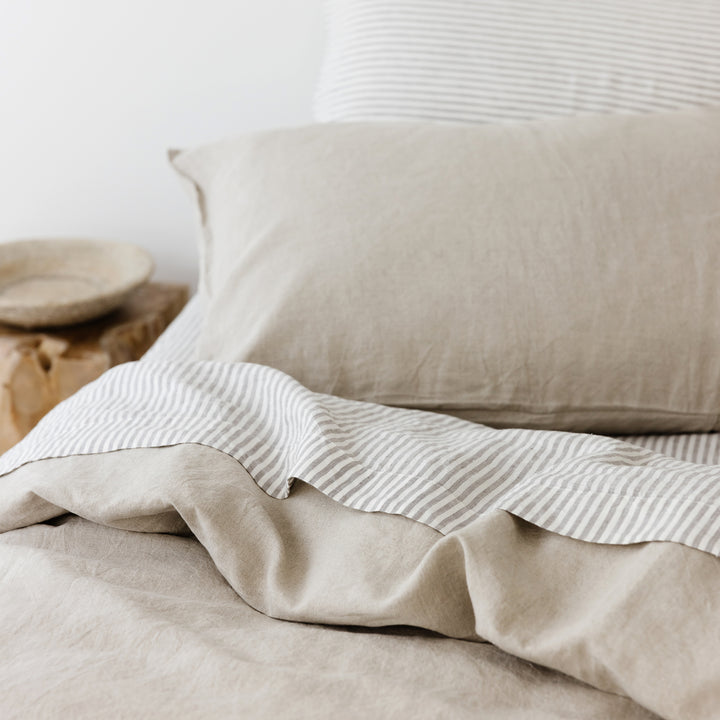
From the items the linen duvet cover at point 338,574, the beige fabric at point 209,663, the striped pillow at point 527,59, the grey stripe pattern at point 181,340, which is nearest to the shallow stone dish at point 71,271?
the grey stripe pattern at point 181,340

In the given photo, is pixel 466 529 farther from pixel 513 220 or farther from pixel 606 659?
pixel 513 220

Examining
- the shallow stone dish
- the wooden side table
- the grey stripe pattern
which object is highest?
the grey stripe pattern

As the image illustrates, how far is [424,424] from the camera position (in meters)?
0.77

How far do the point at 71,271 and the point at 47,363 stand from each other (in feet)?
0.79

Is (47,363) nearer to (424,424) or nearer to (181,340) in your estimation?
(181,340)

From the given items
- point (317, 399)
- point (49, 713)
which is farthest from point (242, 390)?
point (49, 713)

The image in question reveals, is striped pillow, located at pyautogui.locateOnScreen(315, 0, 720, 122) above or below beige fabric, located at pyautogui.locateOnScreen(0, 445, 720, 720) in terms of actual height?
above

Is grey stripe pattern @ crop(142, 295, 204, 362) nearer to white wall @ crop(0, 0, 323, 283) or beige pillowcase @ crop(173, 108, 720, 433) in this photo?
beige pillowcase @ crop(173, 108, 720, 433)

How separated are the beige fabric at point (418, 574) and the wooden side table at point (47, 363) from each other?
0.66 m

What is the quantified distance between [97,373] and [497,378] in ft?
2.48

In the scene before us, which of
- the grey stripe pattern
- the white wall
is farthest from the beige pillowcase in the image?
the white wall

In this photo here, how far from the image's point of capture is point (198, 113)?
1.57 metres

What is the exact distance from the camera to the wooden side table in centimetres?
133

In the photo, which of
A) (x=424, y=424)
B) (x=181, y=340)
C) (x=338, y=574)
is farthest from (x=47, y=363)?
(x=338, y=574)
